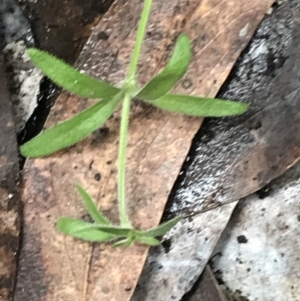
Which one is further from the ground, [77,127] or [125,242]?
[77,127]

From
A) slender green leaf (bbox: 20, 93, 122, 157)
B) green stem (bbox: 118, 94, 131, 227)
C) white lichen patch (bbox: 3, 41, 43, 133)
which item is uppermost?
white lichen patch (bbox: 3, 41, 43, 133)

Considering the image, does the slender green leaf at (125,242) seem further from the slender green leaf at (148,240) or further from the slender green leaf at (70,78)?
the slender green leaf at (70,78)

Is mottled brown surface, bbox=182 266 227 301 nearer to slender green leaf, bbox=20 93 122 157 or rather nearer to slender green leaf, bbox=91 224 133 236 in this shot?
slender green leaf, bbox=91 224 133 236

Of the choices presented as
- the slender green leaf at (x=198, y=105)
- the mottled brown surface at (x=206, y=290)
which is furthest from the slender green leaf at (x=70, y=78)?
the mottled brown surface at (x=206, y=290)

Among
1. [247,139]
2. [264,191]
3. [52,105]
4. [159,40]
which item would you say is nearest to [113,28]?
[159,40]

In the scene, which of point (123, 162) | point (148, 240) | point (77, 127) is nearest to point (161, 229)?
point (148, 240)

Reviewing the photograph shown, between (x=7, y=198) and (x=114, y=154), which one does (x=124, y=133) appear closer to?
(x=114, y=154)

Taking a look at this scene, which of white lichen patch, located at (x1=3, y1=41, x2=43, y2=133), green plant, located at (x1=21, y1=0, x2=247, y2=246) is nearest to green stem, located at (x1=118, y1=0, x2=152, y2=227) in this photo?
green plant, located at (x1=21, y1=0, x2=247, y2=246)
